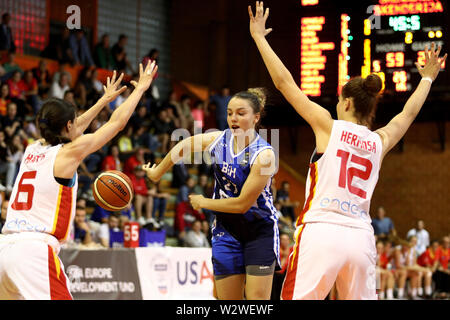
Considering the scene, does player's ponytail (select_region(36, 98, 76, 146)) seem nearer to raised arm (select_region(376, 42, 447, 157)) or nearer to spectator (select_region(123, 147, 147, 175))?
raised arm (select_region(376, 42, 447, 157))

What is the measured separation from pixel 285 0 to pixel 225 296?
8.65 m

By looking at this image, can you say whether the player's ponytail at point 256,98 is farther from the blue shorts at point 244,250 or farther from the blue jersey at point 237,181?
the blue shorts at point 244,250

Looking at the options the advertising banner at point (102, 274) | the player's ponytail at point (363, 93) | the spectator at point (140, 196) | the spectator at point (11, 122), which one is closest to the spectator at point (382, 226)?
the spectator at point (140, 196)

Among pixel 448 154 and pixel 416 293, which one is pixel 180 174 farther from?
pixel 448 154

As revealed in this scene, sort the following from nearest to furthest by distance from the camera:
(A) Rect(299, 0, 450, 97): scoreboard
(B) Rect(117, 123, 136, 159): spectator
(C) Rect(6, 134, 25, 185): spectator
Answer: (C) Rect(6, 134, 25, 185): spectator → (A) Rect(299, 0, 450, 97): scoreboard → (B) Rect(117, 123, 136, 159): spectator

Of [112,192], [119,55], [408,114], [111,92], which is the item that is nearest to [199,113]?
[119,55]

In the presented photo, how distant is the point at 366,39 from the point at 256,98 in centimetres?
798

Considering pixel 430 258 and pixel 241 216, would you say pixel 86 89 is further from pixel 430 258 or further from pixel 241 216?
pixel 241 216

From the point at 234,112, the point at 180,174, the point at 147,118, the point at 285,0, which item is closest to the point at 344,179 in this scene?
the point at 234,112

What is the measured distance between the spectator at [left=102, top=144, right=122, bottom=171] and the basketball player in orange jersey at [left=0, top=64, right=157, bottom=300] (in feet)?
28.2

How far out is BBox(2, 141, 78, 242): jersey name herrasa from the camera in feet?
14.7

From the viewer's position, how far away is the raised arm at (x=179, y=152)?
5304 millimetres

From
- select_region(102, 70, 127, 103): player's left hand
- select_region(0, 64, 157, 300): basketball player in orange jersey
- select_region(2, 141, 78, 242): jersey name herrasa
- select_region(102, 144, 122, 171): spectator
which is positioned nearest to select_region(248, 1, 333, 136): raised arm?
select_region(0, 64, 157, 300): basketball player in orange jersey

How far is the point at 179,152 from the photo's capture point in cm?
538
